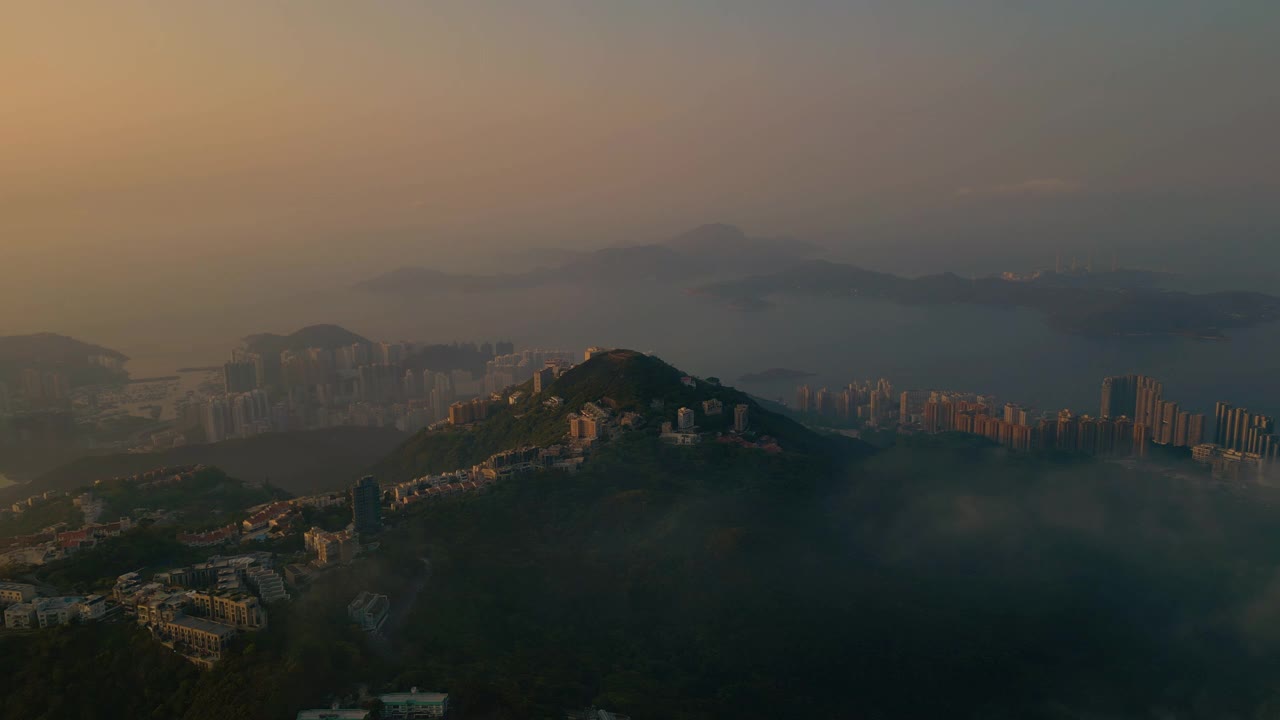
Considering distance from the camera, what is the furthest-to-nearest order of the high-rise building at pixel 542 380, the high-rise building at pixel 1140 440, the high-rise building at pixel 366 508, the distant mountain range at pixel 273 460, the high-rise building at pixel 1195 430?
the high-rise building at pixel 1195 430, the high-rise building at pixel 542 380, the high-rise building at pixel 1140 440, the distant mountain range at pixel 273 460, the high-rise building at pixel 366 508

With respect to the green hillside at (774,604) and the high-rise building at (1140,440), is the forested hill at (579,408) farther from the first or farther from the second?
the high-rise building at (1140,440)

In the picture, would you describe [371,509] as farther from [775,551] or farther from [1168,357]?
[1168,357]

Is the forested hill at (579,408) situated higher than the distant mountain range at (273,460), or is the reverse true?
the forested hill at (579,408)

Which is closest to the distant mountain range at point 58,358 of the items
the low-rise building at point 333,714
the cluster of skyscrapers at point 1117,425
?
the low-rise building at point 333,714

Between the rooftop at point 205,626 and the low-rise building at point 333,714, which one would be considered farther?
the rooftop at point 205,626

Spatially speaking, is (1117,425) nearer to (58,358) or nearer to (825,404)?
(825,404)

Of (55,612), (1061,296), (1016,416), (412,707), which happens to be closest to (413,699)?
(412,707)

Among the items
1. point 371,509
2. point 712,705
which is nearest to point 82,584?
point 371,509
